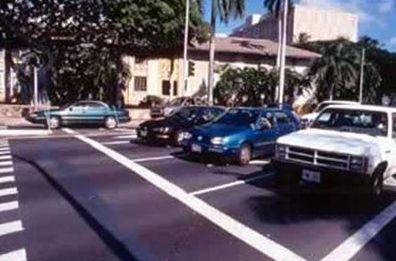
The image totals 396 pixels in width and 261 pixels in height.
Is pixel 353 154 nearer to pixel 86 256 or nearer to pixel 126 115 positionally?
pixel 86 256

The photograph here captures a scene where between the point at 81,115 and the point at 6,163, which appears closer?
the point at 6,163

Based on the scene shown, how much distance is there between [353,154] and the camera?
12.7 meters

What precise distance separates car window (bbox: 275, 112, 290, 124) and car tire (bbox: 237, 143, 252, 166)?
189 centimetres

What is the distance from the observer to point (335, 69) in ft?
188

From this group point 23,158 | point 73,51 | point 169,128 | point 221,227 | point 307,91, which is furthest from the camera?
Result: point 307,91

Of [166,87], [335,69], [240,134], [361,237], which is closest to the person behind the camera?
[361,237]

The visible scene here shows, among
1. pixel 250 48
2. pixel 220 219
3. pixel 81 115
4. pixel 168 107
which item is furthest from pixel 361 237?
pixel 250 48

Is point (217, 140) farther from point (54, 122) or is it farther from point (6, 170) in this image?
point (54, 122)

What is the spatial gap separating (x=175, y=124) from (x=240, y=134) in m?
4.99

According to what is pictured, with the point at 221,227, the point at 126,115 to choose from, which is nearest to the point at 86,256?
the point at 221,227

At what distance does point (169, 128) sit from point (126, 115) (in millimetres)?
12287

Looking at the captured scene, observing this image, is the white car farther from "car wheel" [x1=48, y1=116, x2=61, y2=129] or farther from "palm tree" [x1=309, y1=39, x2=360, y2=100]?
"palm tree" [x1=309, y1=39, x2=360, y2=100]

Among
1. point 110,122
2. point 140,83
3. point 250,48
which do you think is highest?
point 250,48

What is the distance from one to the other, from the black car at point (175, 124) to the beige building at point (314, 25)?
86.5 metres
